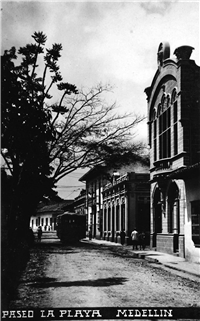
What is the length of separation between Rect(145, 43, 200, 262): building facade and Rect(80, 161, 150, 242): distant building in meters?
5.57

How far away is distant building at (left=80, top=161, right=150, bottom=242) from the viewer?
3194cm

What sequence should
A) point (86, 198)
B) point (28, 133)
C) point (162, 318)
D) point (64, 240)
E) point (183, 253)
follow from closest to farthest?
point (162, 318) < point (28, 133) < point (183, 253) < point (64, 240) < point (86, 198)

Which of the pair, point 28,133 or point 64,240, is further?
point 64,240

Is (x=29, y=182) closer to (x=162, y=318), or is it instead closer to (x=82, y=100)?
(x=162, y=318)

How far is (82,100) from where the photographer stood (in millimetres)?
25234

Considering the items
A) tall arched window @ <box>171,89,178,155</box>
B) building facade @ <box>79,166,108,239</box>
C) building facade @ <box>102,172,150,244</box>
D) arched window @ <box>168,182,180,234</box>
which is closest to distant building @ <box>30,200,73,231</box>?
building facade @ <box>79,166,108,239</box>

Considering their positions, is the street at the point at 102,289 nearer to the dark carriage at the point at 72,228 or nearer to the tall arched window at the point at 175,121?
the tall arched window at the point at 175,121

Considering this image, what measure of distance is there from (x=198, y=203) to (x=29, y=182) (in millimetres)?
7363

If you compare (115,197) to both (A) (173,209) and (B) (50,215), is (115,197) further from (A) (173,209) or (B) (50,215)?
(B) (50,215)

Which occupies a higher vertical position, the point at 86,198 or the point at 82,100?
the point at 82,100

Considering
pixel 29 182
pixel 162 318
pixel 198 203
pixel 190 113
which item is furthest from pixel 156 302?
pixel 190 113

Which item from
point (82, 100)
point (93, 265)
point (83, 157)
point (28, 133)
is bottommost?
point (93, 265)

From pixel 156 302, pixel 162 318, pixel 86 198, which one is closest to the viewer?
pixel 162 318

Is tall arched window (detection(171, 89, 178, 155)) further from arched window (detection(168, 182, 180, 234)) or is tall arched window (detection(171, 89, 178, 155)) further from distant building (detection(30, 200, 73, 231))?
distant building (detection(30, 200, 73, 231))
